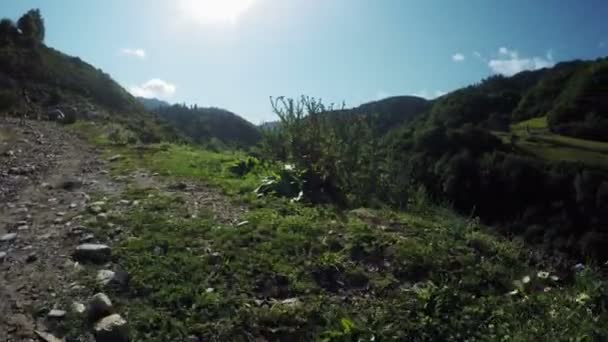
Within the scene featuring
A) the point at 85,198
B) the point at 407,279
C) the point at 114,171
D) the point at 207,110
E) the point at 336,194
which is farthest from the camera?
the point at 207,110

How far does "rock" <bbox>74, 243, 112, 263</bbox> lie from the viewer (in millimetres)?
4465

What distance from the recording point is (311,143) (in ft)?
27.5

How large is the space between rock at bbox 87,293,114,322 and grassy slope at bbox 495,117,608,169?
141 feet

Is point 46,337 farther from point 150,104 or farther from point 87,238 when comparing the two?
point 150,104

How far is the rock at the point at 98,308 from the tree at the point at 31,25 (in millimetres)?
50726

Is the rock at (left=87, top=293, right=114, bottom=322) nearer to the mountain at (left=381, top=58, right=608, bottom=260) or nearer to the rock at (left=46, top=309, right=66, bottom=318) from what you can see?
the rock at (left=46, top=309, right=66, bottom=318)

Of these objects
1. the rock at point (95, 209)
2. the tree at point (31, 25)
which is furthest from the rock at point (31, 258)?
the tree at point (31, 25)

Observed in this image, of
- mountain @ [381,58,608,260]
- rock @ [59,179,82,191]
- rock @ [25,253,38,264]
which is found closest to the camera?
rock @ [25,253,38,264]

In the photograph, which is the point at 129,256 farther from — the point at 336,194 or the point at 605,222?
the point at 605,222

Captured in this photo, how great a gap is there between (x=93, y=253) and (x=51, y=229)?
125 cm

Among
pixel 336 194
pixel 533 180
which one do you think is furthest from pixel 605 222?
pixel 336 194

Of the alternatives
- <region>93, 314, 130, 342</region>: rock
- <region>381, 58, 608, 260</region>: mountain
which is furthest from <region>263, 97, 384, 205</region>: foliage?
<region>93, 314, 130, 342</region>: rock

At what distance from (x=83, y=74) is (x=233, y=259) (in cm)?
5701

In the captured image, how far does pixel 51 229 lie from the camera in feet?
17.6
